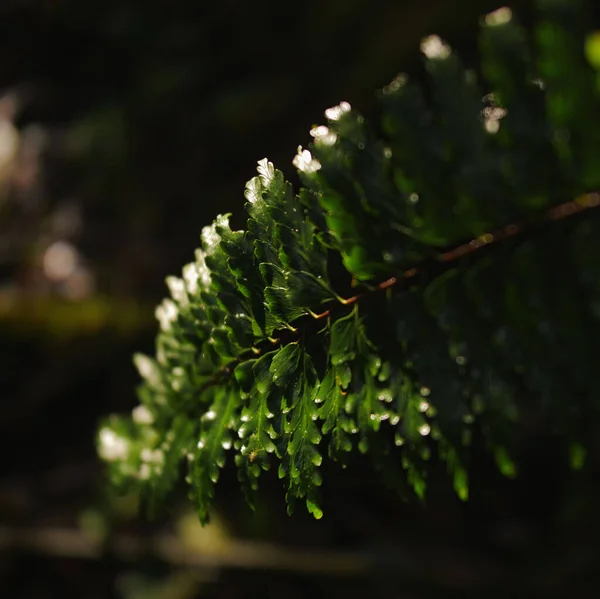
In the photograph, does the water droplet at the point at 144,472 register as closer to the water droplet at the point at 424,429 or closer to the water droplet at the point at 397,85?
the water droplet at the point at 424,429

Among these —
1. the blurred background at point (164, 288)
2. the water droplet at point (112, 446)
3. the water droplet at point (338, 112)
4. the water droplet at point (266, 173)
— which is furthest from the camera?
the blurred background at point (164, 288)

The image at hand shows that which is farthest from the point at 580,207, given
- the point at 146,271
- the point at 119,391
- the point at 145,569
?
the point at 146,271

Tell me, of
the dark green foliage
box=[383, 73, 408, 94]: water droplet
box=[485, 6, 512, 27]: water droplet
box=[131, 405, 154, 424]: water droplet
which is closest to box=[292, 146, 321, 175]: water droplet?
the dark green foliage

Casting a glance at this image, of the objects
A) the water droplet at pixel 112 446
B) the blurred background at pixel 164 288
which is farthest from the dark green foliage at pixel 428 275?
the blurred background at pixel 164 288

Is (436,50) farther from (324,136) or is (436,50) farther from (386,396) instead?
(386,396)

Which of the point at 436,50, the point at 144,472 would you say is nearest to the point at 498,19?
the point at 436,50

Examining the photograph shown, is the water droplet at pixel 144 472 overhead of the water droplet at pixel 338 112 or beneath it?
beneath

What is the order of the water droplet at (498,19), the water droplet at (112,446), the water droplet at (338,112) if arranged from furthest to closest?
1. the water droplet at (112,446)
2. the water droplet at (338,112)
3. the water droplet at (498,19)

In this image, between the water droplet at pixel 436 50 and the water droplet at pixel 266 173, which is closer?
the water droplet at pixel 436 50
